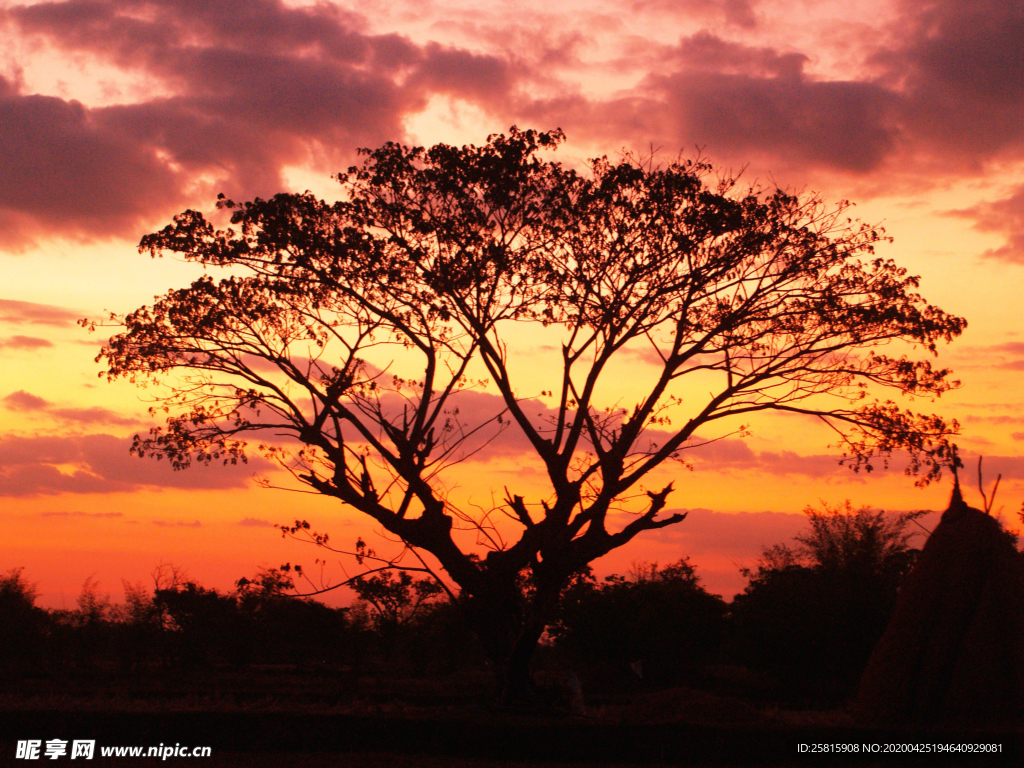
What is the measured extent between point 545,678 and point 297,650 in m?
21.4

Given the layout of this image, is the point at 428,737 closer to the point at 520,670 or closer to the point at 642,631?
the point at 520,670

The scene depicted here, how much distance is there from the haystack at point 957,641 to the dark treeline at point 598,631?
16.7ft

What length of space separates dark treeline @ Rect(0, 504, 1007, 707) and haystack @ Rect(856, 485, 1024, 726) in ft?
16.7

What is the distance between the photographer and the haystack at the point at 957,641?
40.3 ft

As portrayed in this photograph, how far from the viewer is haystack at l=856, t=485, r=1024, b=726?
40.3 feet

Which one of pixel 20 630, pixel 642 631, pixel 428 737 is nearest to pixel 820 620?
pixel 642 631

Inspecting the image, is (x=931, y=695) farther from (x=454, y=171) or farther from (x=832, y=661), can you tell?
(x=832, y=661)

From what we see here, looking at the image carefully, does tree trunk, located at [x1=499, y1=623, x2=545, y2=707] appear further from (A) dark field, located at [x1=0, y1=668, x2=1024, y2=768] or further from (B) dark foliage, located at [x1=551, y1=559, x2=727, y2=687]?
(B) dark foliage, located at [x1=551, y1=559, x2=727, y2=687]

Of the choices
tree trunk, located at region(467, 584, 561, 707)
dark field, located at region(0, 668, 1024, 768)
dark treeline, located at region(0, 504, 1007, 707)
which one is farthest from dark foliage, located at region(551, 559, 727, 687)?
dark field, located at region(0, 668, 1024, 768)

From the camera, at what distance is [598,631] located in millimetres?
31031

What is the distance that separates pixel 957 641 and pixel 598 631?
62.7ft

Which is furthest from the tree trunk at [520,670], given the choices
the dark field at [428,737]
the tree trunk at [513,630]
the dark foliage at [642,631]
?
the dark foliage at [642,631]

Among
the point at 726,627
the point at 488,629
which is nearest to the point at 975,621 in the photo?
the point at 488,629

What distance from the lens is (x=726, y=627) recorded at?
31125 millimetres
